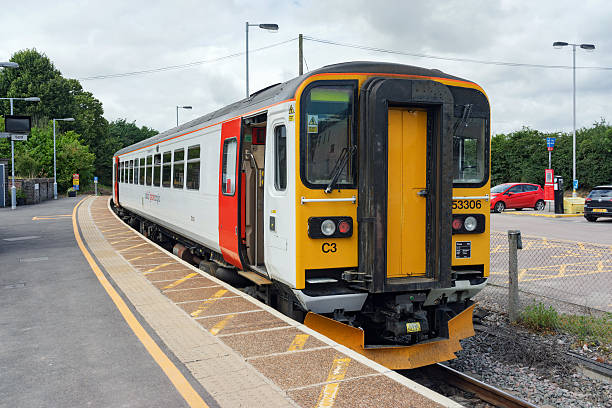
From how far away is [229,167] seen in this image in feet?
26.1

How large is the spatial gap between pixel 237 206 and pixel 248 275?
96 centimetres

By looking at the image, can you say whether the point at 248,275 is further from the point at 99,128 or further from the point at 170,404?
the point at 99,128

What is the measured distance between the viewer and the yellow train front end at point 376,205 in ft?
18.1

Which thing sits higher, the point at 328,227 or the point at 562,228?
the point at 328,227

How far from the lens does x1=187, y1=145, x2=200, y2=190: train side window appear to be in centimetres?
982

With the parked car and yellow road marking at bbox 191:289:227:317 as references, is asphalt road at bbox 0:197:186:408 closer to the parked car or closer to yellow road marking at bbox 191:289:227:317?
yellow road marking at bbox 191:289:227:317

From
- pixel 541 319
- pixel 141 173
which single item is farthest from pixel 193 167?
pixel 141 173

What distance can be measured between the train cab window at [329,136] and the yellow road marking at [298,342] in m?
1.55

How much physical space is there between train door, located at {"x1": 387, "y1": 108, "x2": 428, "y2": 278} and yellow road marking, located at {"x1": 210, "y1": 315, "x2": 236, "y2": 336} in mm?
1923

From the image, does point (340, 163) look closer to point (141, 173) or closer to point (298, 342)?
point (298, 342)

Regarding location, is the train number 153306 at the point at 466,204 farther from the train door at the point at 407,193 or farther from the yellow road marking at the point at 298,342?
the yellow road marking at the point at 298,342

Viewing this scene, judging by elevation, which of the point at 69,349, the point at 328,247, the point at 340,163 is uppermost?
the point at 340,163

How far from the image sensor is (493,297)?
8.90 m

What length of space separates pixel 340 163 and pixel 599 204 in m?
18.9
